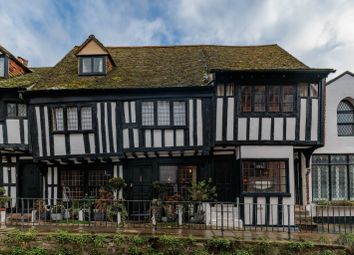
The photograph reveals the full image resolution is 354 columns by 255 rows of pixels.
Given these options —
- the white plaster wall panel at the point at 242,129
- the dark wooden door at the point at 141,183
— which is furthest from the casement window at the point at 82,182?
the white plaster wall panel at the point at 242,129

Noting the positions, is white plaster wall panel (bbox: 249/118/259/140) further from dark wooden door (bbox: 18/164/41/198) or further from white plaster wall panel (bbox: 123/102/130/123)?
dark wooden door (bbox: 18/164/41/198)

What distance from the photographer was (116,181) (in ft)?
44.3

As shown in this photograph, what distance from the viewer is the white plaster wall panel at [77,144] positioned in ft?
45.0

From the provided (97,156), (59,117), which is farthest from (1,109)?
(97,156)

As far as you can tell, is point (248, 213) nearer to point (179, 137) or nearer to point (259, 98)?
point (179, 137)

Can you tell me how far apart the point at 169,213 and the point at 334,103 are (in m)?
8.99

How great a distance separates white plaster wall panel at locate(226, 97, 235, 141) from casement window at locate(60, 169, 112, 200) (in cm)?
542

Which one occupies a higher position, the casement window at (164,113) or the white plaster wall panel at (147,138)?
the casement window at (164,113)

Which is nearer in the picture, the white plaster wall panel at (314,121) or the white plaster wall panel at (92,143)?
the white plaster wall panel at (314,121)

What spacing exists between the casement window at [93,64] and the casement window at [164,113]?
107 inches

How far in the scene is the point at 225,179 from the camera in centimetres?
1474

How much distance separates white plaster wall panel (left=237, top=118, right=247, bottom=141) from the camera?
43.4 feet

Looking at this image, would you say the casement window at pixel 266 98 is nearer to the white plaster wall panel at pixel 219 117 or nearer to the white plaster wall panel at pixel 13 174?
the white plaster wall panel at pixel 219 117

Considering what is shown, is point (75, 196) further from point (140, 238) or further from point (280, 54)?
point (280, 54)
